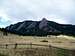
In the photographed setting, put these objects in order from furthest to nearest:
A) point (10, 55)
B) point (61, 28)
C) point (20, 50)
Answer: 1. point (61, 28)
2. point (20, 50)
3. point (10, 55)

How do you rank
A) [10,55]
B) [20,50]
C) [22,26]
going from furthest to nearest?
[22,26], [20,50], [10,55]

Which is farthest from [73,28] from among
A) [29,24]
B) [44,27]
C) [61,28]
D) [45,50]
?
[45,50]

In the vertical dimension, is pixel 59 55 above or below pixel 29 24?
below

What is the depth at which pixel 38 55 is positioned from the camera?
25.0 m

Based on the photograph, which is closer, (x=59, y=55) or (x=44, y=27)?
(x=59, y=55)

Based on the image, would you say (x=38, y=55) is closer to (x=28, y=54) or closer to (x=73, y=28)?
(x=28, y=54)

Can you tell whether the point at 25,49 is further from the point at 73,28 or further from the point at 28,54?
the point at 73,28

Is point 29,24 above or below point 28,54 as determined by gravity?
above

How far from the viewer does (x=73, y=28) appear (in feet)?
468

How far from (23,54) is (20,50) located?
134 centimetres

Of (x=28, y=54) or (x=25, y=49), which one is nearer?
(x=28, y=54)

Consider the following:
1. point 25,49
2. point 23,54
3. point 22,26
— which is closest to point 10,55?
point 23,54

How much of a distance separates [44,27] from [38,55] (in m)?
121

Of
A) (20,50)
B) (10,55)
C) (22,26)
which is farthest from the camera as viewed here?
(22,26)
